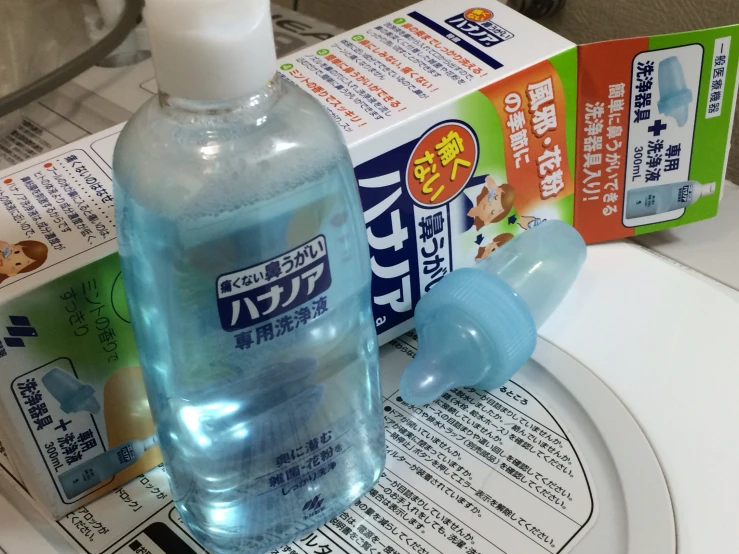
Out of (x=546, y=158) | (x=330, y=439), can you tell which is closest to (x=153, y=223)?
(x=330, y=439)

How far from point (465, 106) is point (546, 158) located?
83mm

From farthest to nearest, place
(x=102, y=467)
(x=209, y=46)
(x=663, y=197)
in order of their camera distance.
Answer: (x=663, y=197), (x=102, y=467), (x=209, y=46)

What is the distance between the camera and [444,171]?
444 millimetres

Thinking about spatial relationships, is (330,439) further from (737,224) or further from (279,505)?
(737,224)

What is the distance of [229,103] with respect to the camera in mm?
290

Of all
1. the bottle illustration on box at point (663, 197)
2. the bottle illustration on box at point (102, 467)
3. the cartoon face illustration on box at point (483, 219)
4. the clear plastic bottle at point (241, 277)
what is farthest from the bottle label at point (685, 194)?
the bottle illustration on box at point (102, 467)

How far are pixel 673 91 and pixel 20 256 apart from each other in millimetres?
406

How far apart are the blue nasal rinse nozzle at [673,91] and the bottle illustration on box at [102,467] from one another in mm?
383

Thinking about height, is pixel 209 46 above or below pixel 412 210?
above

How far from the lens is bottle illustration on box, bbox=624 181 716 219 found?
53cm

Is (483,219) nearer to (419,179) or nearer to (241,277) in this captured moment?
(419,179)

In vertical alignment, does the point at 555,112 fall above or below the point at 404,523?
above

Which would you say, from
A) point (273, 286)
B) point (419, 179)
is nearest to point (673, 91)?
point (419, 179)

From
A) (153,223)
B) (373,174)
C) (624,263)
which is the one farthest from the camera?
(624,263)
